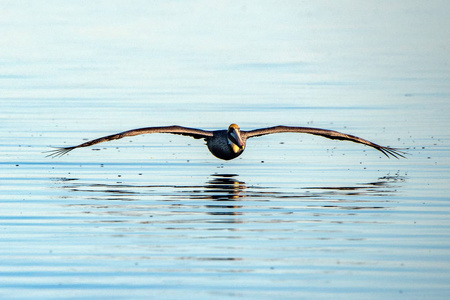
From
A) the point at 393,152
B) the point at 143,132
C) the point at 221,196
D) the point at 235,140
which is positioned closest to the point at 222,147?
the point at 235,140

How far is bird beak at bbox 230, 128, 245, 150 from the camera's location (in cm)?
2222

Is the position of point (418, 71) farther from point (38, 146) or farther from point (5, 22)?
point (5, 22)

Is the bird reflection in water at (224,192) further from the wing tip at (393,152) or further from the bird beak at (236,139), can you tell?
the wing tip at (393,152)

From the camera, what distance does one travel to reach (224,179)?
69.0 feet

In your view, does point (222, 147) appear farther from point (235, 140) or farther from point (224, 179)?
point (224, 179)

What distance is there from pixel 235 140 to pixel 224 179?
1.53 metres

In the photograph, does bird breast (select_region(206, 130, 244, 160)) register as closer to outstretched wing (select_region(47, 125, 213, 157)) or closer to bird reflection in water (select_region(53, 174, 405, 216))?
outstretched wing (select_region(47, 125, 213, 157))

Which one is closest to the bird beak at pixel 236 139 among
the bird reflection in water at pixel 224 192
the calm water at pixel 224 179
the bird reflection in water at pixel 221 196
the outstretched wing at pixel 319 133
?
the outstretched wing at pixel 319 133

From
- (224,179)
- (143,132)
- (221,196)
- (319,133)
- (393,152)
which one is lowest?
(221,196)

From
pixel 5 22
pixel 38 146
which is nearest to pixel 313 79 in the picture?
pixel 38 146

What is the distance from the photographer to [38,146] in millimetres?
24344

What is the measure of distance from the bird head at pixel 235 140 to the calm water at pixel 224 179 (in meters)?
0.41

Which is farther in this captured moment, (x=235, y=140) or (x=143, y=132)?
(x=235, y=140)

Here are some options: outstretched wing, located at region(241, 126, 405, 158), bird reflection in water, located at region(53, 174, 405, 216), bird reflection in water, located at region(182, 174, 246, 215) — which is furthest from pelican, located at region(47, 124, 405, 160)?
bird reflection in water, located at region(53, 174, 405, 216)
